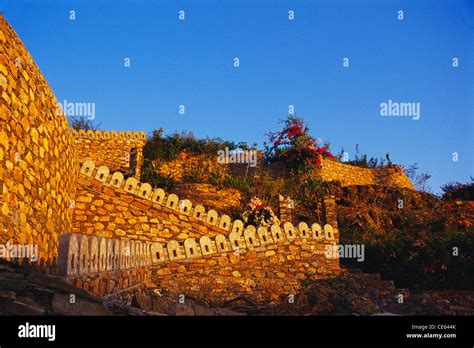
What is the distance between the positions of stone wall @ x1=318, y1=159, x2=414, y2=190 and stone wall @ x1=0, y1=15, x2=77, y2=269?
1573cm

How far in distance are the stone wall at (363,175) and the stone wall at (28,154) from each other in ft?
51.6

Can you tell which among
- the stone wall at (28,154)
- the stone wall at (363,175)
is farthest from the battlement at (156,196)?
the stone wall at (363,175)

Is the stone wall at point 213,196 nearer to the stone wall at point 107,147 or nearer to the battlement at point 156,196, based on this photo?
the stone wall at point 107,147

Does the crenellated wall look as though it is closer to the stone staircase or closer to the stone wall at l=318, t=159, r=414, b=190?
the stone staircase

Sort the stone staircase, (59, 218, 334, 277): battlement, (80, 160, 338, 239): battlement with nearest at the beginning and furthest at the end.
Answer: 1. (59, 218, 334, 277): battlement
2. the stone staircase
3. (80, 160, 338, 239): battlement

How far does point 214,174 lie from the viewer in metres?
21.8

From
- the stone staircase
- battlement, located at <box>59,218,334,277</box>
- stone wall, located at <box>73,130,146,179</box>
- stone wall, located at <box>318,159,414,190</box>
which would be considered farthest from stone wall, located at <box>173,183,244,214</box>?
the stone staircase

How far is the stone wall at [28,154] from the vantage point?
258 inches

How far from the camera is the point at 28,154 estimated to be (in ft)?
24.3

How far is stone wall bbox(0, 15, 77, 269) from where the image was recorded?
6551mm
